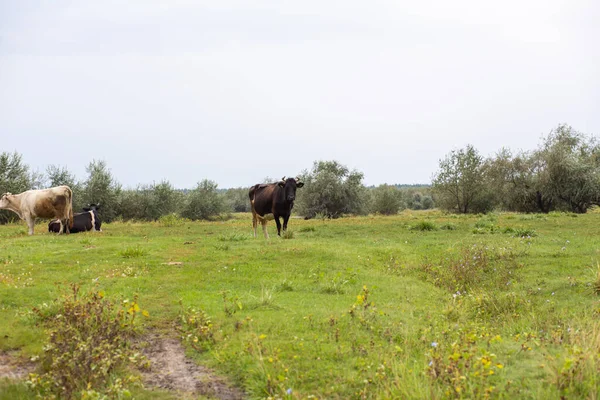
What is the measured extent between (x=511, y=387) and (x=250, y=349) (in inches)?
127

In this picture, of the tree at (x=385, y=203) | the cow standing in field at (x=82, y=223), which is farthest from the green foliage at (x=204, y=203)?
the cow standing in field at (x=82, y=223)

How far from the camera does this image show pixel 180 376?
20.2ft

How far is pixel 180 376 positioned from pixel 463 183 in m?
48.1

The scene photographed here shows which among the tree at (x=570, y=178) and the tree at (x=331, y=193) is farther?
the tree at (x=331, y=193)

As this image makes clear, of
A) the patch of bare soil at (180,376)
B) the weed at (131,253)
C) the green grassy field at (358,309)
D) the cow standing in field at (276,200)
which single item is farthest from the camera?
the cow standing in field at (276,200)

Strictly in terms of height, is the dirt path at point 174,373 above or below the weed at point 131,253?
below

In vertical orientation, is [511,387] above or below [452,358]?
below

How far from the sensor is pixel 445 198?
52531 millimetres

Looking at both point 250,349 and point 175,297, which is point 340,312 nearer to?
point 250,349

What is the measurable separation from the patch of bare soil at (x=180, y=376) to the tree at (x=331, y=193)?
45864 millimetres

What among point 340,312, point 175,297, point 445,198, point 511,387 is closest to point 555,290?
point 340,312

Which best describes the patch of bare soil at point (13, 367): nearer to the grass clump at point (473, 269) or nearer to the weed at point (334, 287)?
the weed at point (334, 287)

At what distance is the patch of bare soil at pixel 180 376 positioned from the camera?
5738mm

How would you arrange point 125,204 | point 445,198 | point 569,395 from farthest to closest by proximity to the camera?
point 445,198, point 125,204, point 569,395
